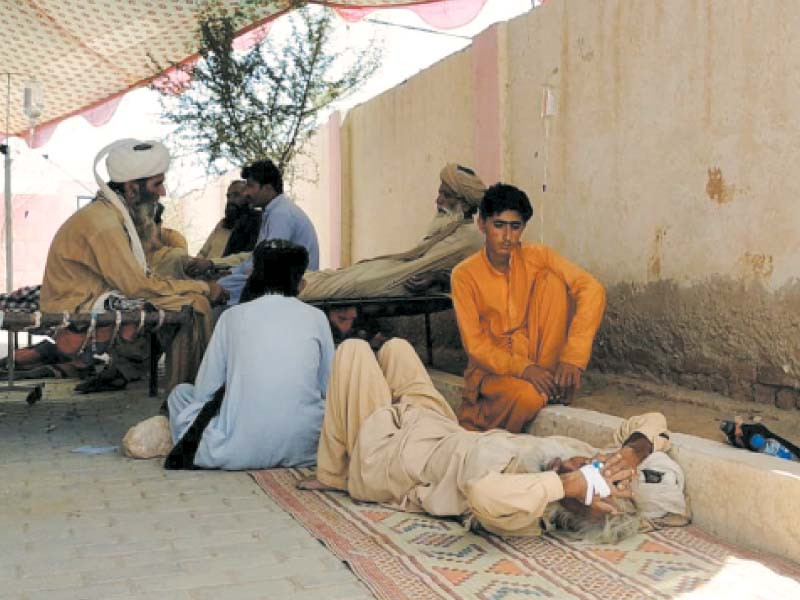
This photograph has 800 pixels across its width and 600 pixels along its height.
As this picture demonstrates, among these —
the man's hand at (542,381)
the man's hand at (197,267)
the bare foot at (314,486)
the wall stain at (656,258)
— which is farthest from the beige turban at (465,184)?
the bare foot at (314,486)

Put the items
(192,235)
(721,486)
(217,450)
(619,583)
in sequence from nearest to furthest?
(619,583) < (721,486) < (217,450) < (192,235)

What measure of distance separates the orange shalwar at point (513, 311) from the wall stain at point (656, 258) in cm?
56

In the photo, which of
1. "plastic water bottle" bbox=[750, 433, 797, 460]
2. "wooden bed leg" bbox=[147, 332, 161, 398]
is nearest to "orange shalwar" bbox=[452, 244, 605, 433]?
"plastic water bottle" bbox=[750, 433, 797, 460]

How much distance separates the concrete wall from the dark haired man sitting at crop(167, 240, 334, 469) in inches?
72.7

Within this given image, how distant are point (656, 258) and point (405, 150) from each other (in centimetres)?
388

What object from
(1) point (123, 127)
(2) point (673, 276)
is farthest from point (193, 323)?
(1) point (123, 127)

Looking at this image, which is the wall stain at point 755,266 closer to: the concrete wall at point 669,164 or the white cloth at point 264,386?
the concrete wall at point 669,164

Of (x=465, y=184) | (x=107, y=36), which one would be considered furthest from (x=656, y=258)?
(x=107, y=36)

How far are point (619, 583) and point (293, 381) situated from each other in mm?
1982

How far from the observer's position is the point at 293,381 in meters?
4.33

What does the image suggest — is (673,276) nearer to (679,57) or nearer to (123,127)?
(679,57)

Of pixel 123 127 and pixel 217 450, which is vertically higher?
pixel 123 127

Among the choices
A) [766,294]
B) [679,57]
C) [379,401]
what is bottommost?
[379,401]

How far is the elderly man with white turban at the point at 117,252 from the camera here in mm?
5195
